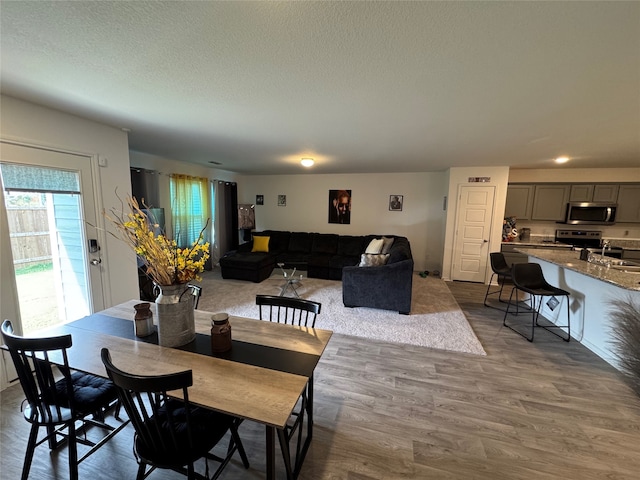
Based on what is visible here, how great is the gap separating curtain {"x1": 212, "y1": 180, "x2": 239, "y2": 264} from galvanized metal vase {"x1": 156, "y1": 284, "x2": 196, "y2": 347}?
4856mm

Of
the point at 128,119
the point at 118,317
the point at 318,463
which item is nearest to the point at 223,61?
the point at 128,119

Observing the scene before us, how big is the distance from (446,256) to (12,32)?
5.90 m

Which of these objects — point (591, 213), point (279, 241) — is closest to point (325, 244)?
point (279, 241)

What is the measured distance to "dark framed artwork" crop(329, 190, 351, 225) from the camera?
635 cm

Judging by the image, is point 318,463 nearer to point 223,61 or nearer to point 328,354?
point 328,354

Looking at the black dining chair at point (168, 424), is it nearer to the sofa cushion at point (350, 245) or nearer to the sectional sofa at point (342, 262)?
the sectional sofa at point (342, 262)

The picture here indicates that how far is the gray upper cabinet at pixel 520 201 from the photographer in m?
5.07

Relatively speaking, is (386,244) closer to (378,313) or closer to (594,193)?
(378,313)

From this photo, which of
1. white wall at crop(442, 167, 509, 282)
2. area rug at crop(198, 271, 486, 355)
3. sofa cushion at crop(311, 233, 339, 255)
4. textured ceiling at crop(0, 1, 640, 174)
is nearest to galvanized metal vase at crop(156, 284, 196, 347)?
textured ceiling at crop(0, 1, 640, 174)

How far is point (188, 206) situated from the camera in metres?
5.23

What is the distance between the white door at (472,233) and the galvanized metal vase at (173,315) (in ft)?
16.7

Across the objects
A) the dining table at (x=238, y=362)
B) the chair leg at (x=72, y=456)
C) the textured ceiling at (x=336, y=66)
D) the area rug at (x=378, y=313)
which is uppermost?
the textured ceiling at (x=336, y=66)

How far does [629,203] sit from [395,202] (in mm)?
4172

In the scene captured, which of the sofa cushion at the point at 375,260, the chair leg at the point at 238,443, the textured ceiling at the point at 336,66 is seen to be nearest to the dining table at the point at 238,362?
the chair leg at the point at 238,443
